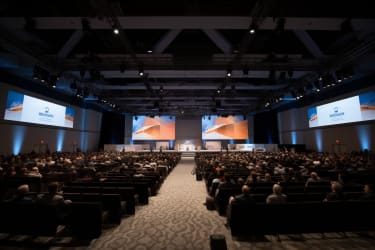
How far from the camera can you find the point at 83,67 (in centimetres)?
1215

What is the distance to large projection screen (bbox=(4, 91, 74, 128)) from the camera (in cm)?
1359

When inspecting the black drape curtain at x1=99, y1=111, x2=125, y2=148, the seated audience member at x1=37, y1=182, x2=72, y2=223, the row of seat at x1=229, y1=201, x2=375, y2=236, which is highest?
the black drape curtain at x1=99, y1=111, x2=125, y2=148

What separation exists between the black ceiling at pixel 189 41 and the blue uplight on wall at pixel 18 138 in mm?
4126

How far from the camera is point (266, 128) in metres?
29.4

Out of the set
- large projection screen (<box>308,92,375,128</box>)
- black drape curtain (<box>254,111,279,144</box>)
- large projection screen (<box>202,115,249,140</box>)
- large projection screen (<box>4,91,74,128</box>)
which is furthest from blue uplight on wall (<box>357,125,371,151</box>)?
large projection screen (<box>4,91,74,128</box>)

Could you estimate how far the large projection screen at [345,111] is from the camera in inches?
541

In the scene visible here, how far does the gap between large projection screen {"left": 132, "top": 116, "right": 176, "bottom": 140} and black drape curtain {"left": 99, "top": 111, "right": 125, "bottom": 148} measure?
86.5 inches

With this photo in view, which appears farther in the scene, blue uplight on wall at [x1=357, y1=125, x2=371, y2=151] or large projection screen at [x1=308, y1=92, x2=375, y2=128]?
blue uplight on wall at [x1=357, y1=125, x2=371, y2=151]

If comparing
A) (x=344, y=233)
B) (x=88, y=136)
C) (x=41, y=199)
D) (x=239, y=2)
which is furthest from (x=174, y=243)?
(x=88, y=136)

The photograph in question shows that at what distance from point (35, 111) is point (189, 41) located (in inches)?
562

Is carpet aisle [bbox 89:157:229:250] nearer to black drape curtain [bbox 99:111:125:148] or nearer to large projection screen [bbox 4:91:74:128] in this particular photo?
large projection screen [bbox 4:91:74:128]

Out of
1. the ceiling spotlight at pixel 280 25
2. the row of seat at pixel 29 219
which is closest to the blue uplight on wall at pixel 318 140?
the ceiling spotlight at pixel 280 25

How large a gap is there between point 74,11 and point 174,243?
→ 9.40m

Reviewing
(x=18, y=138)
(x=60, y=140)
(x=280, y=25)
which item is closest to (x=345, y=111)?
(x=280, y=25)
